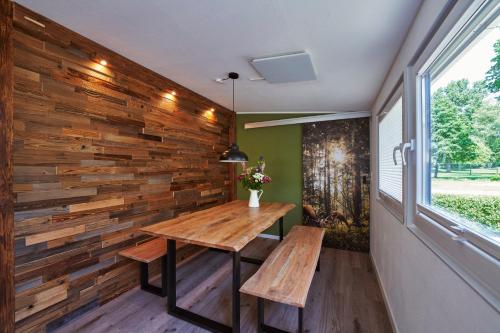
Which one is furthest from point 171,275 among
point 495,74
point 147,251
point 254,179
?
point 495,74

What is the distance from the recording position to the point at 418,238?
1.38m

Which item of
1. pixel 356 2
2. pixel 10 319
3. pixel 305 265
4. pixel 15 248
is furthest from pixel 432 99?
pixel 10 319

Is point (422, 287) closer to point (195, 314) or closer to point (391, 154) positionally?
point (391, 154)

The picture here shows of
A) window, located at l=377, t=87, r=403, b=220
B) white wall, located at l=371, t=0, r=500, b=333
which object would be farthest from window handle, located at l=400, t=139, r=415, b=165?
white wall, located at l=371, t=0, r=500, b=333

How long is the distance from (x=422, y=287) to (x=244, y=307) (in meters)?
1.59

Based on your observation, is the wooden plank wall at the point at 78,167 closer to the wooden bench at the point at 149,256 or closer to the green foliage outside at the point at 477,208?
the wooden bench at the point at 149,256

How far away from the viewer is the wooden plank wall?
1701 millimetres

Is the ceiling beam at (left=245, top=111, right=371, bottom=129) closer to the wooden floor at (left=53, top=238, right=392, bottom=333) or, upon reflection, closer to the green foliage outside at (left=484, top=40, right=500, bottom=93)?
the wooden floor at (left=53, top=238, right=392, bottom=333)

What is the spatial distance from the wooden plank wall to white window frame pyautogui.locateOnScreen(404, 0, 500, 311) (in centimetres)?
262

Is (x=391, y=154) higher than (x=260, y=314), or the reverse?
(x=391, y=154)

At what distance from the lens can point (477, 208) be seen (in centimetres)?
91

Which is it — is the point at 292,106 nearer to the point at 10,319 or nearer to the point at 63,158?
the point at 63,158

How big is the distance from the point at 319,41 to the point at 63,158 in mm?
2394

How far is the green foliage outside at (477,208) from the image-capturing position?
806mm
